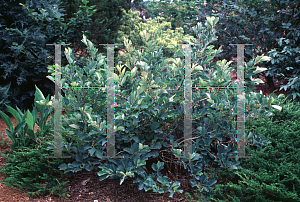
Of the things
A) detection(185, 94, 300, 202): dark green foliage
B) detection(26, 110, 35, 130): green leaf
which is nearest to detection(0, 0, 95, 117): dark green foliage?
detection(26, 110, 35, 130): green leaf

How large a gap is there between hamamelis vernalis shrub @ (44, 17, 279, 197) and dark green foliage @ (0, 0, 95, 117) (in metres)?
2.25

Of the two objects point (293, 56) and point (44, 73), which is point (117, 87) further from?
point (293, 56)

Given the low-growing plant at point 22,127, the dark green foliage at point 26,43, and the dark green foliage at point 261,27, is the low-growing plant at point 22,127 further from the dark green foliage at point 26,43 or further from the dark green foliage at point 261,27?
the dark green foliage at point 261,27

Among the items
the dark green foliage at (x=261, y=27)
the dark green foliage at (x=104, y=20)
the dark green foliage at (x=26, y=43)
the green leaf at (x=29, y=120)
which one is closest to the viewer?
the green leaf at (x=29, y=120)

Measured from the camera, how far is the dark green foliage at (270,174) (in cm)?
156

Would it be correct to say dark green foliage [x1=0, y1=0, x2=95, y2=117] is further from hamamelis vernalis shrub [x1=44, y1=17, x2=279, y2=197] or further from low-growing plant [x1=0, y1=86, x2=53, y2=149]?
hamamelis vernalis shrub [x1=44, y1=17, x2=279, y2=197]

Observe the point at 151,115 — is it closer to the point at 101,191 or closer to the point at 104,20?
the point at 101,191

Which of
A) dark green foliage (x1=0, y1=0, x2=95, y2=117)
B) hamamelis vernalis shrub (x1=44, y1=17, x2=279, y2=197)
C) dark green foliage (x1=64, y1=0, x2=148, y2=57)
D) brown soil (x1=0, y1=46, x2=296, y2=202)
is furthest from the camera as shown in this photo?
dark green foliage (x1=64, y1=0, x2=148, y2=57)

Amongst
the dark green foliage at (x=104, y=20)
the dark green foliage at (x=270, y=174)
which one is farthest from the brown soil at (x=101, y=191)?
the dark green foliage at (x=104, y=20)

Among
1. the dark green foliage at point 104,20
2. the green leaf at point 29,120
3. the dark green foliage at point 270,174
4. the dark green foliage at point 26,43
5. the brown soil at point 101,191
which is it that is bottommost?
the brown soil at point 101,191

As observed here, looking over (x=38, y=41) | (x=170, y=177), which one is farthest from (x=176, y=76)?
(x=38, y=41)

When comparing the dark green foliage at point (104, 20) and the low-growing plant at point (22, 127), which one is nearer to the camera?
the low-growing plant at point (22, 127)

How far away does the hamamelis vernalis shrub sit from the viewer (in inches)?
69.2

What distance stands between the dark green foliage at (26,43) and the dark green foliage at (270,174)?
347cm
